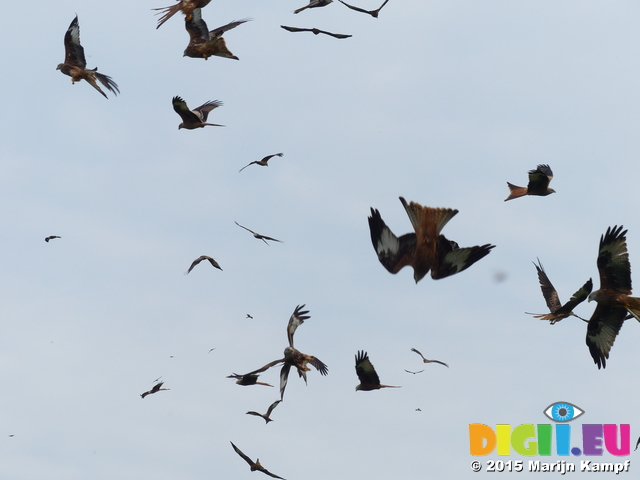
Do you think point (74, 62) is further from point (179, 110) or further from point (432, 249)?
point (432, 249)

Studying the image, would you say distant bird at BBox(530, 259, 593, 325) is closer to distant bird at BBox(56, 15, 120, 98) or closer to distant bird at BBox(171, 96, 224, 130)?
distant bird at BBox(171, 96, 224, 130)

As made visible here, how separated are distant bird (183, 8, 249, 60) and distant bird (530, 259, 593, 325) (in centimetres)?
935

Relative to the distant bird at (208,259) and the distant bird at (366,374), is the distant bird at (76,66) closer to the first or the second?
the distant bird at (208,259)

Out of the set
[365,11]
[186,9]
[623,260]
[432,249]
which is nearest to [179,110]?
[186,9]

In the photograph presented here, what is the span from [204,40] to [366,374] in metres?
8.70

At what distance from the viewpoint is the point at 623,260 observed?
19.2 m

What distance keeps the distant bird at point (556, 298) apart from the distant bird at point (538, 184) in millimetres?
2712

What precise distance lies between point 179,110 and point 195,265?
3.75 meters

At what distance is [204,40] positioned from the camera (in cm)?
2275

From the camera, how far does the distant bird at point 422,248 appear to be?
16781mm

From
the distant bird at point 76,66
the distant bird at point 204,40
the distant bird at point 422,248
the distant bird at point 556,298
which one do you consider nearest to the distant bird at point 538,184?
the distant bird at point 556,298

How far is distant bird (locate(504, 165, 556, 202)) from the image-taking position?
72.4 feet

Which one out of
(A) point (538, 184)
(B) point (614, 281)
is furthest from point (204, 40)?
(B) point (614, 281)

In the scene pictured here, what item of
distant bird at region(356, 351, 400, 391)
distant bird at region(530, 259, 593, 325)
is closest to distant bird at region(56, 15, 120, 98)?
distant bird at region(356, 351, 400, 391)
